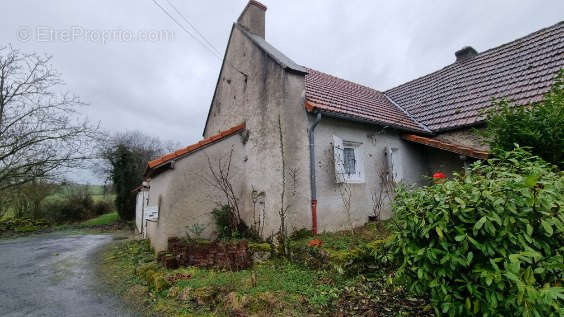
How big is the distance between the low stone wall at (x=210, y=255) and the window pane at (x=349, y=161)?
3.72 metres

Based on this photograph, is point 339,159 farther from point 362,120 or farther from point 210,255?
point 210,255

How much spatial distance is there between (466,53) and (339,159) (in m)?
10.3

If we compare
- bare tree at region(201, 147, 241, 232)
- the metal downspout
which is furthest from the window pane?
bare tree at region(201, 147, 241, 232)

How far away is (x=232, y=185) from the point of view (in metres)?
8.04

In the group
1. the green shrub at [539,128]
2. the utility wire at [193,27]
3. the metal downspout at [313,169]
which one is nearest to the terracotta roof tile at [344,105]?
the metal downspout at [313,169]

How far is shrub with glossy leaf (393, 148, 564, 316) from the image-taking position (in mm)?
2229

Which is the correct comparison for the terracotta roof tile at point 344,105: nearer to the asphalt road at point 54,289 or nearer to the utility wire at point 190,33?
the utility wire at point 190,33

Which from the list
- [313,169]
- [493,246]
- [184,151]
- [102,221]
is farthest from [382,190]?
[102,221]

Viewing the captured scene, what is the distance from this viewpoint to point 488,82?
→ 31.0 ft

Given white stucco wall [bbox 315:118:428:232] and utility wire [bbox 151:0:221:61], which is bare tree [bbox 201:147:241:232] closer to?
white stucco wall [bbox 315:118:428:232]

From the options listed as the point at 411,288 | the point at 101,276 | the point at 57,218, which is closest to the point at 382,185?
the point at 411,288

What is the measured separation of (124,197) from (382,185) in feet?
79.1

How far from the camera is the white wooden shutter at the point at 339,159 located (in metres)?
7.00

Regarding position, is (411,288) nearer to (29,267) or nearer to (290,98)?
(290,98)
